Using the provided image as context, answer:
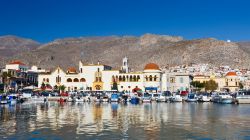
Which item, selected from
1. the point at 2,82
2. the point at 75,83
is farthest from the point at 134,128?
the point at 2,82

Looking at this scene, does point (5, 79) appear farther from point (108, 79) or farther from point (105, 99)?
point (105, 99)

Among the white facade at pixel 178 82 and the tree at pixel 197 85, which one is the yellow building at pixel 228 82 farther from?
the white facade at pixel 178 82

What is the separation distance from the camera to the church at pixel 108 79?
89.4 m

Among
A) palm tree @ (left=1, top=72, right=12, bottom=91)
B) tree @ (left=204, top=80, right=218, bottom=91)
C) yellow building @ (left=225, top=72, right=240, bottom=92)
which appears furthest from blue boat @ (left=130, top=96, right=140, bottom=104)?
yellow building @ (left=225, top=72, right=240, bottom=92)

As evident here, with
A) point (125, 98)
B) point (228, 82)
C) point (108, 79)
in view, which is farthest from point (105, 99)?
point (228, 82)

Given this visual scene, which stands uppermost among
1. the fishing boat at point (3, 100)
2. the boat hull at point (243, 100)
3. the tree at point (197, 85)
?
the tree at point (197, 85)

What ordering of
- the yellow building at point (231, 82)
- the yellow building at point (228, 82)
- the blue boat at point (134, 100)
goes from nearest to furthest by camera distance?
the blue boat at point (134, 100)
the yellow building at point (228, 82)
the yellow building at point (231, 82)

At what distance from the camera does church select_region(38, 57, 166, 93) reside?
A: 293 ft

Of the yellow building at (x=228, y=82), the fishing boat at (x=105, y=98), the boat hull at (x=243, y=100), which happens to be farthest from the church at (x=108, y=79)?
the yellow building at (x=228, y=82)

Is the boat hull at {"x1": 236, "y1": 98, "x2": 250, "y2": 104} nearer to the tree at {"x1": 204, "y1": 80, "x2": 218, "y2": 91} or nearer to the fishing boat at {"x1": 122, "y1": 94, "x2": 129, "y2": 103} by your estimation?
the fishing boat at {"x1": 122, "y1": 94, "x2": 129, "y2": 103}

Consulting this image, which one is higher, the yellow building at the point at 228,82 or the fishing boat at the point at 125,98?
the yellow building at the point at 228,82

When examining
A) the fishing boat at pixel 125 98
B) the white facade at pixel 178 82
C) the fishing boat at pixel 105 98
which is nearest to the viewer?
the fishing boat at pixel 125 98

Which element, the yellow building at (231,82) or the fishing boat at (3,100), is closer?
the fishing boat at (3,100)

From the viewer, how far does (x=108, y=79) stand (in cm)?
9206
